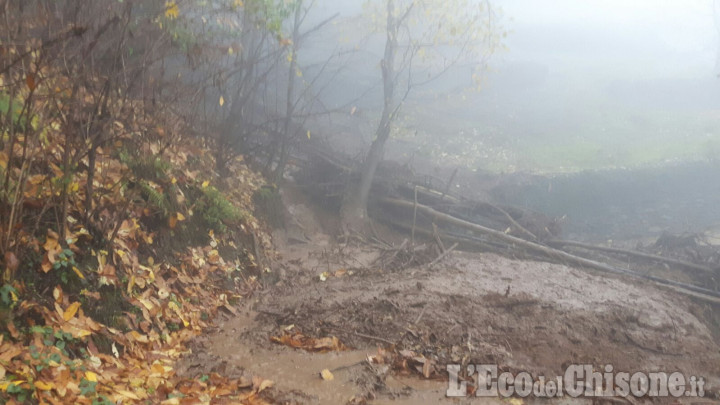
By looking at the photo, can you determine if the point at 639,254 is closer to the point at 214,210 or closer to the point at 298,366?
the point at 214,210

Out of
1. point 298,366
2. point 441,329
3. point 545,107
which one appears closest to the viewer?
point 298,366

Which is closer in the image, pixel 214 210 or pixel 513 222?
pixel 214 210

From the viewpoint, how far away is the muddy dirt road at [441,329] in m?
4.21

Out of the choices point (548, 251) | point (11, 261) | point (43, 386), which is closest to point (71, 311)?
point (11, 261)

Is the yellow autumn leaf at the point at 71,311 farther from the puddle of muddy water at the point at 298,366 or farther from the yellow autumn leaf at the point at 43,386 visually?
the puddle of muddy water at the point at 298,366

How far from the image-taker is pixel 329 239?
1068 cm

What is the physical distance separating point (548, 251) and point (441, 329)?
5702 millimetres

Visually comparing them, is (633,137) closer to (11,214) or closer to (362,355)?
(362,355)

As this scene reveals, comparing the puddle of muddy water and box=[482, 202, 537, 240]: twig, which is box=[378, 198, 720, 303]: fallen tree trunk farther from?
the puddle of muddy water

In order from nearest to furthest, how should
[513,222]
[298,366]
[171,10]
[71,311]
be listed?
[71,311] → [298,366] → [171,10] → [513,222]

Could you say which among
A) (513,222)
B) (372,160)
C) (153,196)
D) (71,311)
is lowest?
(71,311)

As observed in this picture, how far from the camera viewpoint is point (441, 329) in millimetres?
5176

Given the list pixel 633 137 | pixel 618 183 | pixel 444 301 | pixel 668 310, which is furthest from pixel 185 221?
pixel 633 137

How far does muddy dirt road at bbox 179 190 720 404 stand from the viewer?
4.21 m
